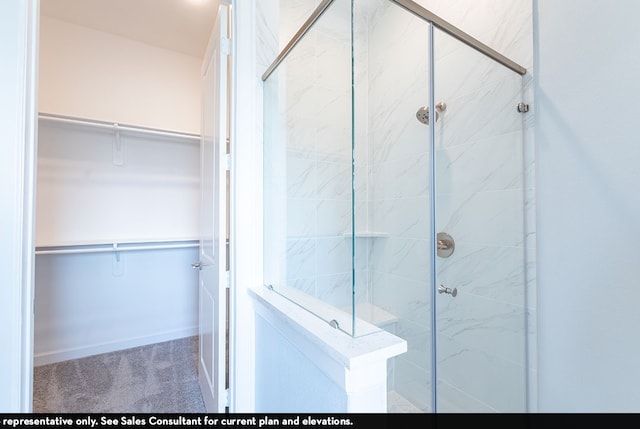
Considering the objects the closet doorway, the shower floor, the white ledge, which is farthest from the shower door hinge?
the closet doorway

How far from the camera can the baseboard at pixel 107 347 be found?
2.19 meters

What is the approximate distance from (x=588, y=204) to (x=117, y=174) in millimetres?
3234

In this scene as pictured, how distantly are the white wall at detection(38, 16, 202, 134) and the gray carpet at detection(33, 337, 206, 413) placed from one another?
6.77 ft

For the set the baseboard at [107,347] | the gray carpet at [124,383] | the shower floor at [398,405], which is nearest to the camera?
the shower floor at [398,405]

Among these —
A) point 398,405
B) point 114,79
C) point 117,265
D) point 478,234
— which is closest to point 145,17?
point 114,79

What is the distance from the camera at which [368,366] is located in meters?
0.72

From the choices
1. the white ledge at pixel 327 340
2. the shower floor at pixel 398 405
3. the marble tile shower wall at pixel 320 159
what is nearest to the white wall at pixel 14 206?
the white ledge at pixel 327 340

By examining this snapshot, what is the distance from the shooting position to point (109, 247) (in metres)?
2.33

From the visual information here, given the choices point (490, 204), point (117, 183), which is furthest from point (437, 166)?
point (117, 183)

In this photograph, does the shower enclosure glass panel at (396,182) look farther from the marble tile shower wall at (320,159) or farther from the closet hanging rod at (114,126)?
the closet hanging rod at (114,126)

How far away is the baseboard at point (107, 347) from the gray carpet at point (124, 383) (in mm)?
49

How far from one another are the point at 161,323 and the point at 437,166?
2.79 m

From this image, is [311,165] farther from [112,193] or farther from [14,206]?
[112,193]

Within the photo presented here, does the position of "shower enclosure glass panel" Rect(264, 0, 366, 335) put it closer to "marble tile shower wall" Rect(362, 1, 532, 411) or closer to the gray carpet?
"marble tile shower wall" Rect(362, 1, 532, 411)
